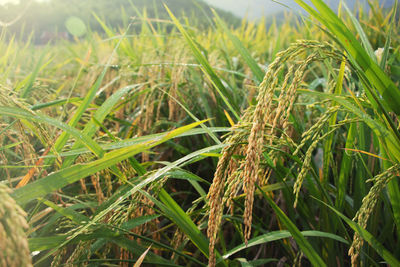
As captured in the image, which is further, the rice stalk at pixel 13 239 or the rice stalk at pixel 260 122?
the rice stalk at pixel 260 122

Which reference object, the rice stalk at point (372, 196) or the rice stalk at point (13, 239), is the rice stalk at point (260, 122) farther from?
the rice stalk at point (13, 239)

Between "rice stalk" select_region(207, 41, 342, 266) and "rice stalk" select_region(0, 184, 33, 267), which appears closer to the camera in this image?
"rice stalk" select_region(0, 184, 33, 267)

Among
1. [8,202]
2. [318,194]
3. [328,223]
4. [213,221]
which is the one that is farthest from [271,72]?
[328,223]

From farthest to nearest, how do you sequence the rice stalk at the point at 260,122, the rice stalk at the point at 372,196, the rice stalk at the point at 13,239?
the rice stalk at the point at 372,196
the rice stalk at the point at 260,122
the rice stalk at the point at 13,239

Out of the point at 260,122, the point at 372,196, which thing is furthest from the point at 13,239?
the point at 372,196

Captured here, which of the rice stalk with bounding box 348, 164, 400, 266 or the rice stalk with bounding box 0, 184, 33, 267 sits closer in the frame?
the rice stalk with bounding box 0, 184, 33, 267

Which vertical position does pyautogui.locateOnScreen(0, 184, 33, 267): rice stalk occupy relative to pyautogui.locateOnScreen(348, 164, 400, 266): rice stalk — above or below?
above

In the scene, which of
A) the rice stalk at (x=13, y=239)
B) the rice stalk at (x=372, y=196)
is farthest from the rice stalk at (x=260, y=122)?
the rice stalk at (x=13, y=239)

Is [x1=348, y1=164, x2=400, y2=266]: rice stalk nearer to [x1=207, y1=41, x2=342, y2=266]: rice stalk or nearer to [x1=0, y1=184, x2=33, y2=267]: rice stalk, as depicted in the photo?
[x1=207, y1=41, x2=342, y2=266]: rice stalk

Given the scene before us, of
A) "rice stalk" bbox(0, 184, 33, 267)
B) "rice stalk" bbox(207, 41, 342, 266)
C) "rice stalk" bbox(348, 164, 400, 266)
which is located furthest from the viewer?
"rice stalk" bbox(348, 164, 400, 266)

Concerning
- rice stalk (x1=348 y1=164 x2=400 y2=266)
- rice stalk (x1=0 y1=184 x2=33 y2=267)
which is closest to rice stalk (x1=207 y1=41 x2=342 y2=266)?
rice stalk (x1=348 y1=164 x2=400 y2=266)

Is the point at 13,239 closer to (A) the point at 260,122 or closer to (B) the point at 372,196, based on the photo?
(A) the point at 260,122

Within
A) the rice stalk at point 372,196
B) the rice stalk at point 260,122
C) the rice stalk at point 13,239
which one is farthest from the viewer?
the rice stalk at point 372,196

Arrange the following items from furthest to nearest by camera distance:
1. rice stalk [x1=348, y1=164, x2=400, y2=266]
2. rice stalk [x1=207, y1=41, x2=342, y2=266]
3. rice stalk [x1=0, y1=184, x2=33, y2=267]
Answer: rice stalk [x1=348, y1=164, x2=400, y2=266] < rice stalk [x1=207, y1=41, x2=342, y2=266] < rice stalk [x1=0, y1=184, x2=33, y2=267]
